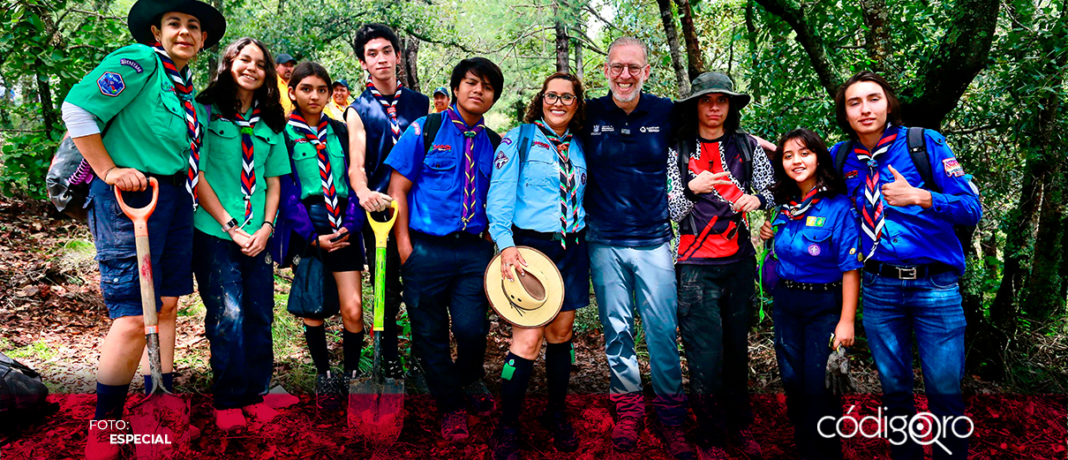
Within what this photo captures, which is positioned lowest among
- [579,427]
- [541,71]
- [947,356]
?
[579,427]

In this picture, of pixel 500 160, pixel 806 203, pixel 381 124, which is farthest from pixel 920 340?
pixel 381 124

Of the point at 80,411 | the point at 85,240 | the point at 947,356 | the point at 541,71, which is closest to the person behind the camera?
the point at 947,356

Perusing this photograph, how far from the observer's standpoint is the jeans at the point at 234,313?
3.47m

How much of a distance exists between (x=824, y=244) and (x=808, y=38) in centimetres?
197

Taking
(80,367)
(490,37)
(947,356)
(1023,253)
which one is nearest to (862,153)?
(947,356)

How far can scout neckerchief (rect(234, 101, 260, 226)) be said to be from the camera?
3568 millimetres

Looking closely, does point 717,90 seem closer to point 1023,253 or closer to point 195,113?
point 195,113

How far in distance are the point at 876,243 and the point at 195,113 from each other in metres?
3.54

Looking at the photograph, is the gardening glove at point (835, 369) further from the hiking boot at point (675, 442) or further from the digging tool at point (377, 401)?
the digging tool at point (377, 401)

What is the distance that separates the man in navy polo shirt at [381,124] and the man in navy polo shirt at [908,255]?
2629 millimetres

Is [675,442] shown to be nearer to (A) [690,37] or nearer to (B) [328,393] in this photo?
(B) [328,393]

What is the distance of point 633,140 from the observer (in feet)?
11.9

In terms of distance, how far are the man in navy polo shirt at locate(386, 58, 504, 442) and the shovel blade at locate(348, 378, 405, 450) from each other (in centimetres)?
24

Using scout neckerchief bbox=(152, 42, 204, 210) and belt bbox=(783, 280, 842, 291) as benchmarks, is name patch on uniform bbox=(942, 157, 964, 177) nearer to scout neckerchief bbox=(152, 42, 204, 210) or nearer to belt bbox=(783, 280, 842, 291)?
belt bbox=(783, 280, 842, 291)
